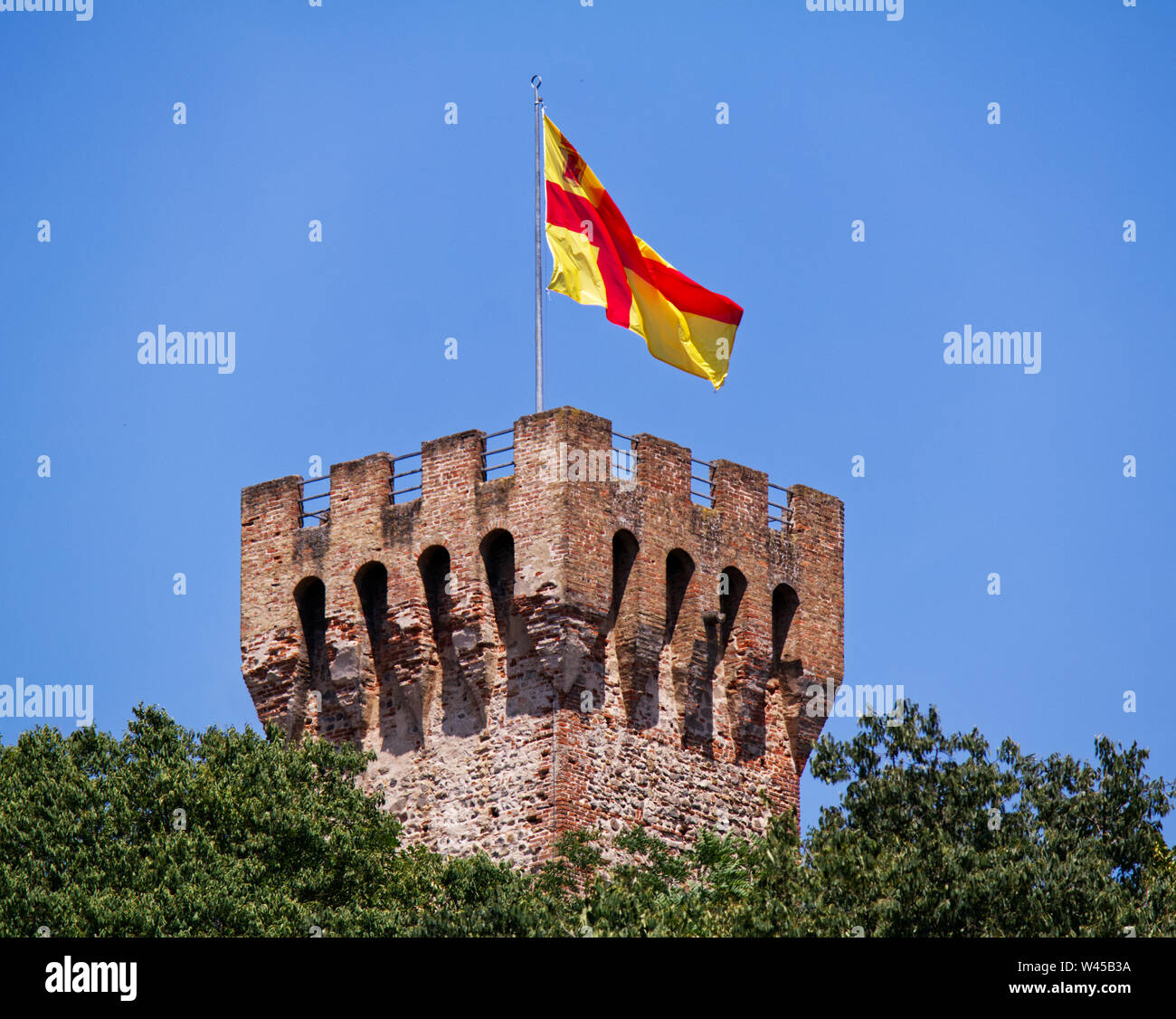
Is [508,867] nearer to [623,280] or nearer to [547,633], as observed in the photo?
[547,633]

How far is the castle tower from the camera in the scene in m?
45.7

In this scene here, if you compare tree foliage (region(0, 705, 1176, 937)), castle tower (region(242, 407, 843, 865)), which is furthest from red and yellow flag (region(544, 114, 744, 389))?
tree foliage (region(0, 705, 1176, 937))

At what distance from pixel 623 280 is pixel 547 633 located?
7124mm

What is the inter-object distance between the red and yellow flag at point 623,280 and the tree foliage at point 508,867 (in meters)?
7.89

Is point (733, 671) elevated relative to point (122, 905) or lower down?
elevated

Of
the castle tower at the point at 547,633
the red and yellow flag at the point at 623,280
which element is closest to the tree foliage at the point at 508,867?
the castle tower at the point at 547,633

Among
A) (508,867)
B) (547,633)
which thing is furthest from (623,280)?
(508,867)

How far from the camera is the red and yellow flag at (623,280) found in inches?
1902

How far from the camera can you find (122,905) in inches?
1598
